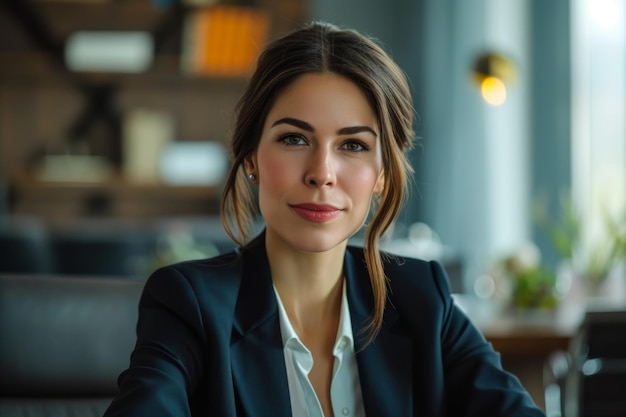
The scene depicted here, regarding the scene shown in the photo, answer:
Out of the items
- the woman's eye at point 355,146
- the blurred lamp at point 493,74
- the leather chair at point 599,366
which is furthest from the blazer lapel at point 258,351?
the blurred lamp at point 493,74

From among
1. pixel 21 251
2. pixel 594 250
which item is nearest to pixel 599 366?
pixel 594 250

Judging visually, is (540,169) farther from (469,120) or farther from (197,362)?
(197,362)

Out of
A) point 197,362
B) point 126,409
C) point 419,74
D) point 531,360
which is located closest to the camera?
point 126,409

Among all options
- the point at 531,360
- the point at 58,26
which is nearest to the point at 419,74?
the point at 58,26

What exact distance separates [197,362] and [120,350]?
49 cm

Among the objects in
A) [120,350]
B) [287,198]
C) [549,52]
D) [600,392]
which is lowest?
[600,392]

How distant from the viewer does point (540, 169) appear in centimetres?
493

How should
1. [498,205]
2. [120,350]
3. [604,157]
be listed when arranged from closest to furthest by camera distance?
[120,350] < [604,157] < [498,205]

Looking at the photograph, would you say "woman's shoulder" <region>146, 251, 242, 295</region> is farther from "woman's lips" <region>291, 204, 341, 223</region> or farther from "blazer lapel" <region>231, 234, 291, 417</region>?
"woman's lips" <region>291, 204, 341, 223</region>

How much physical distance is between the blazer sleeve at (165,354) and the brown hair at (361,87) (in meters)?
0.18

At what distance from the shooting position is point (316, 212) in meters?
1.37

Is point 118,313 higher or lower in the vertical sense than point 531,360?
higher

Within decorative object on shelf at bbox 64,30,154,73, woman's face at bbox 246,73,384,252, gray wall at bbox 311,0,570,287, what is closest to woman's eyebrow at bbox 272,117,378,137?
woman's face at bbox 246,73,384,252

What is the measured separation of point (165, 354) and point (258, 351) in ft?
0.49
